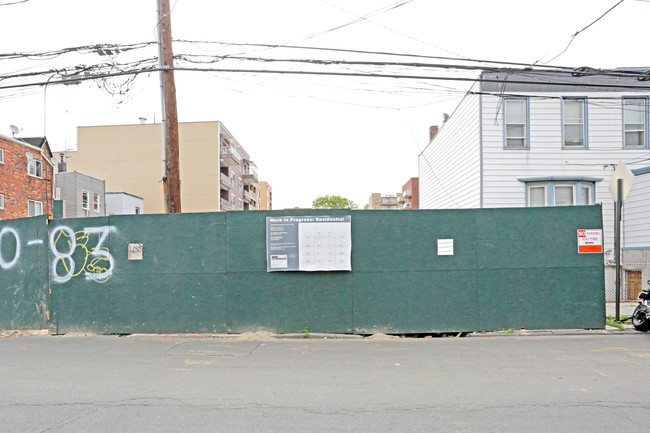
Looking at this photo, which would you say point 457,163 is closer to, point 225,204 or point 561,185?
point 561,185

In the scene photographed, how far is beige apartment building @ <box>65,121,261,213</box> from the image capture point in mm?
49438

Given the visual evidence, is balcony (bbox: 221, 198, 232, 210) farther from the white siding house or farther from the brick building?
the white siding house

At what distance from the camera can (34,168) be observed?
3108 cm

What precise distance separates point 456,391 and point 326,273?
397 cm

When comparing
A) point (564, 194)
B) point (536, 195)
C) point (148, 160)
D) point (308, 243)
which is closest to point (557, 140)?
point (564, 194)

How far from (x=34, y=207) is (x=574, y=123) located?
33145mm

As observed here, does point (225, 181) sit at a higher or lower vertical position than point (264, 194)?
lower

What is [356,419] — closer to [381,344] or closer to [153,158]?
[381,344]

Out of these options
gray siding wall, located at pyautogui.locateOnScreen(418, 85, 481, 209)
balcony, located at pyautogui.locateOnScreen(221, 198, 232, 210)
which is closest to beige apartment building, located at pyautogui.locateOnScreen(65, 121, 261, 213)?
balcony, located at pyautogui.locateOnScreen(221, 198, 232, 210)

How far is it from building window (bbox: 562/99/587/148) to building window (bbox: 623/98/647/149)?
1.41m

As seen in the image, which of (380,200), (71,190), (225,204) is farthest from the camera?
(380,200)

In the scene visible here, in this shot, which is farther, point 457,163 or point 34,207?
point 34,207

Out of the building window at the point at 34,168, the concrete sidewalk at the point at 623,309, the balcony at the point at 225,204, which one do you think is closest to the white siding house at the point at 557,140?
the concrete sidewalk at the point at 623,309

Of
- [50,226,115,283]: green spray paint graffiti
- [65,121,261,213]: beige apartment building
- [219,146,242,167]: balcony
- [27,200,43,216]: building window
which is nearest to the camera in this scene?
[50,226,115,283]: green spray paint graffiti
